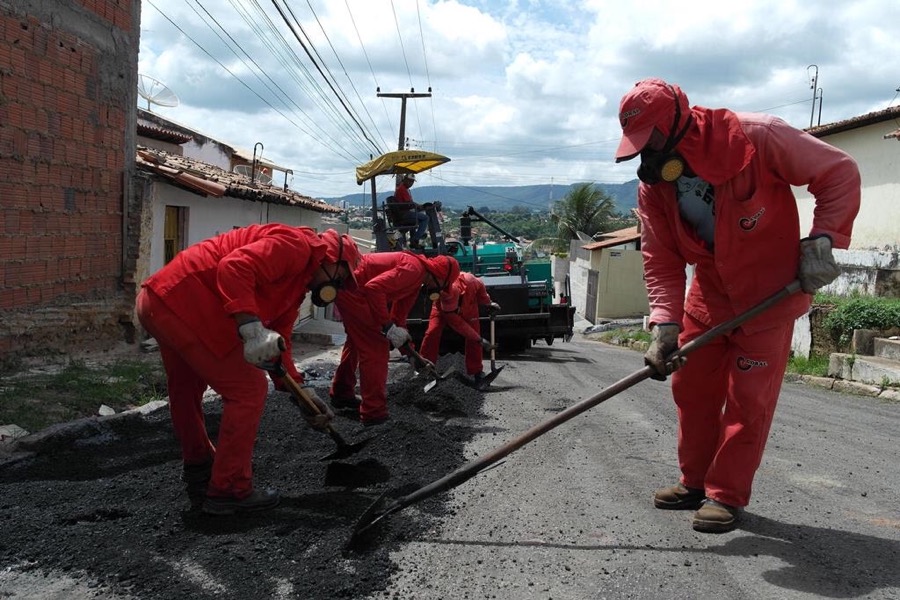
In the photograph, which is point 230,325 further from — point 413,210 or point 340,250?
point 413,210

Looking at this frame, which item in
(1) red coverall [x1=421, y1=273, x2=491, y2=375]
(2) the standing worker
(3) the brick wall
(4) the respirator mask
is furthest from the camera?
(2) the standing worker

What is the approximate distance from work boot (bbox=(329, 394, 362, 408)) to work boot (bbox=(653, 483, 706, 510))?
367 centimetres

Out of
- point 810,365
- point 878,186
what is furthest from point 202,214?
point 878,186

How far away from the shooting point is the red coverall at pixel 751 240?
3443mm

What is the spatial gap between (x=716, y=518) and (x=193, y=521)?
2344 millimetres

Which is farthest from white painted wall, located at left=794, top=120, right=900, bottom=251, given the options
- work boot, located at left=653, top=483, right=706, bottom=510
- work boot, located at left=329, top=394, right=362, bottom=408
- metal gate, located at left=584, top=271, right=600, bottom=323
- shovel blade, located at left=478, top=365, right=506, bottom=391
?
work boot, located at left=653, top=483, right=706, bottom=510

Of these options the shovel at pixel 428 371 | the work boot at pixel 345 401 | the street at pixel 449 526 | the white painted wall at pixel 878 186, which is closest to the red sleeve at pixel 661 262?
the street at pixel 449 526

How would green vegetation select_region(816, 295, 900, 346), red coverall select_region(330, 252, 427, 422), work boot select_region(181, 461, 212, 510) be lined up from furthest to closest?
1. green vegetation select_region(816, 295, 900, 346)
2. red coverall select_region(330, 252, 427, 422)
3. work boot select_region(181, 461, 212, 510)

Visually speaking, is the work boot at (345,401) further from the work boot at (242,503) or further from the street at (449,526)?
the work boot at (242,503)

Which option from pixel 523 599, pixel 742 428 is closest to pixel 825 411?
pixel 742 428

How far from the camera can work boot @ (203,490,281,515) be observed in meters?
3.71

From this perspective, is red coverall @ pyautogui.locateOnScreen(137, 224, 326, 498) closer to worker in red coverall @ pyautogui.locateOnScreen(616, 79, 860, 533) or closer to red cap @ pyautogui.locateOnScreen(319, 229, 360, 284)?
red cap @ pyautogui.locateOnScreen(319, 229, 360, 284)

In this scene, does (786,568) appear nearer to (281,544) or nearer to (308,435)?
(281,544)

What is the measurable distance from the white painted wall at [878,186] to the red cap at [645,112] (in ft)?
46.2
